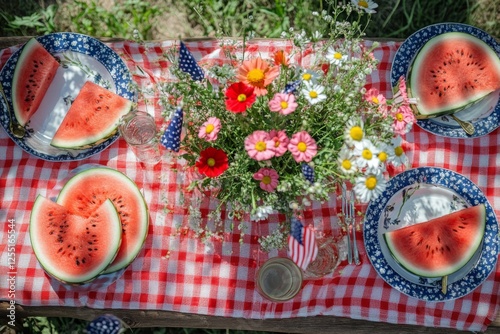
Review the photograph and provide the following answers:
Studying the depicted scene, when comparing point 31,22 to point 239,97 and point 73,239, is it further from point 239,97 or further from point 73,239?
point 239,97

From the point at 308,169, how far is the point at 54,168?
1.02 meters

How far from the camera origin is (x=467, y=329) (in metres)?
1.76

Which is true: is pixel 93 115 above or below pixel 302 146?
above

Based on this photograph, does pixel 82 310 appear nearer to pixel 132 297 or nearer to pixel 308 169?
pixel 132 297

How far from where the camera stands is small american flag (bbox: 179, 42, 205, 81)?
138cm

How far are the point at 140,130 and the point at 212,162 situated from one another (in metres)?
0.53

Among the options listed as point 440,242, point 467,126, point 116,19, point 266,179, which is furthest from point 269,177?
point 116,19

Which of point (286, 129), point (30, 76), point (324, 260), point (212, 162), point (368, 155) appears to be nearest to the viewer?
point (368, 155)

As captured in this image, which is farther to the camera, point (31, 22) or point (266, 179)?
point (31, 22)

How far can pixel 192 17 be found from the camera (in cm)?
265

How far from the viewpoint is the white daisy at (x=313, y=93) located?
1.34 meters

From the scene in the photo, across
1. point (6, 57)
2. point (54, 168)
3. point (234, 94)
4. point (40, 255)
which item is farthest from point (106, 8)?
point (234, 94)

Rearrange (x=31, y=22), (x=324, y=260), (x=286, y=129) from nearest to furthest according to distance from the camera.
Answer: (x=286, y=129), (x=324, y=260), (x=31, y=22)

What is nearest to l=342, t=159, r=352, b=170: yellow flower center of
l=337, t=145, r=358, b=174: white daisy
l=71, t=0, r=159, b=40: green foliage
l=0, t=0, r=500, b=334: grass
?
l=337, t=145, r=358, b=174: white daisy
